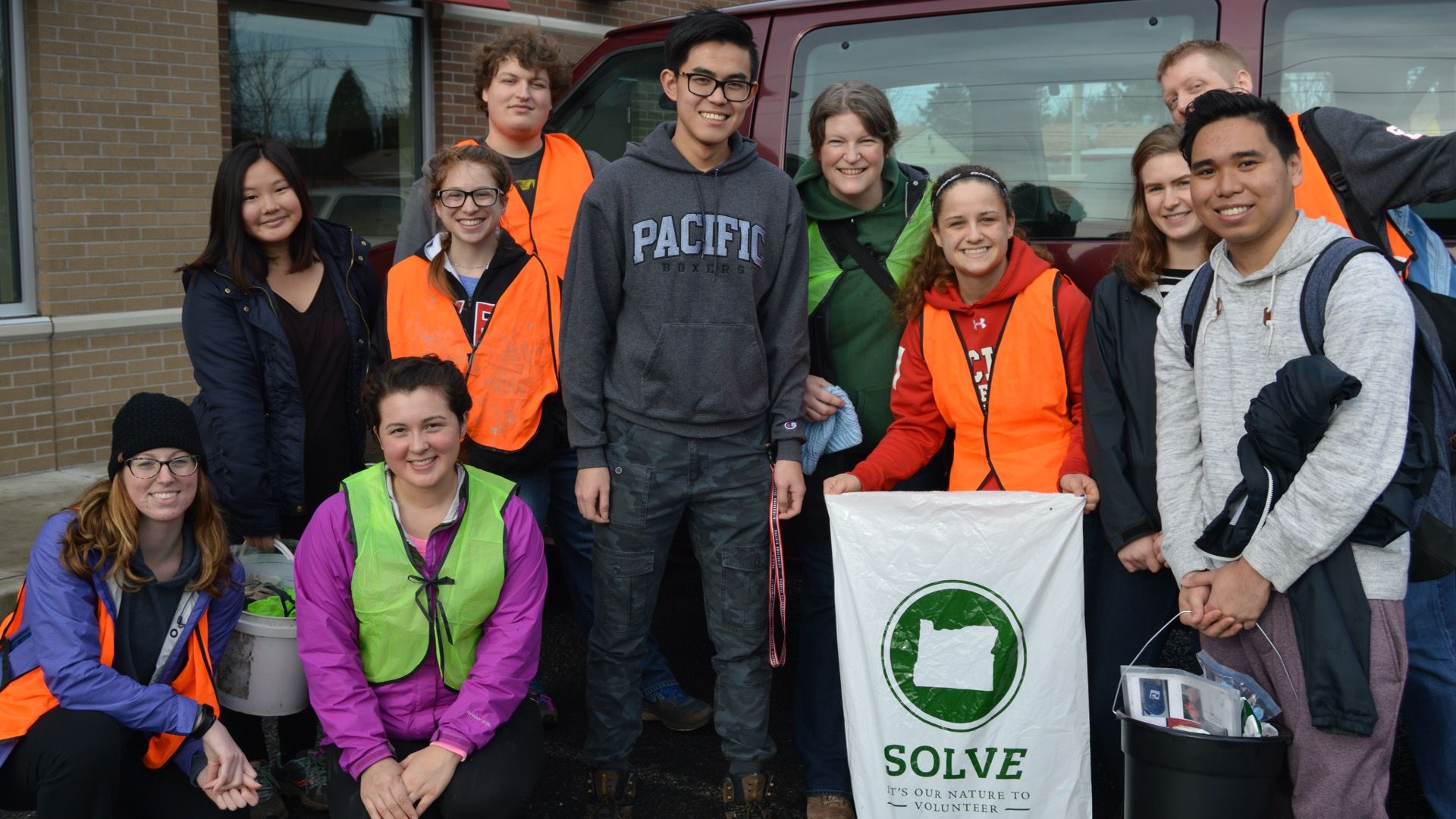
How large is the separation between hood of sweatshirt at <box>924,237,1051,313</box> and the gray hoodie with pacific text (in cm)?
36

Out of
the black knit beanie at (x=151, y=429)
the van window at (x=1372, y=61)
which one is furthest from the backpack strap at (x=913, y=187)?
the black knit beanie at (x=151, y=429)

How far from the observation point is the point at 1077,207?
3.79 metres

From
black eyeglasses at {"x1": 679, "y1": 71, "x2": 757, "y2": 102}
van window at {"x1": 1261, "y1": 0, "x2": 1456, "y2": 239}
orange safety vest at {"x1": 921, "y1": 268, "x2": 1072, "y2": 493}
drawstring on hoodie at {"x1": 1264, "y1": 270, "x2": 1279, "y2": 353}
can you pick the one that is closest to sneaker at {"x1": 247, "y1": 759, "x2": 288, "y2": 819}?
orange safety vest at {"x1": 921, "y1": 268, "x2": 1072, "y2": 493}

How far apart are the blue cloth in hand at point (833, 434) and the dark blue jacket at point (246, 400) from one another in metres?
1.38

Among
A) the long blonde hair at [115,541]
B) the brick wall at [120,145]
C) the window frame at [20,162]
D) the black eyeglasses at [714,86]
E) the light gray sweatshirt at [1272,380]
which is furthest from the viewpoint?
the brick wall at [120,145]

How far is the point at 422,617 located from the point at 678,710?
1241 mm

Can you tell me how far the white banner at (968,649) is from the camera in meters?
2.88

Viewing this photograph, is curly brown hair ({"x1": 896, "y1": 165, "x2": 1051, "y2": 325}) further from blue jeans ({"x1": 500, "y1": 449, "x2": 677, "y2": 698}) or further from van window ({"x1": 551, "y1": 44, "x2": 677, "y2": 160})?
van window ({"x1": 551, "y1": 44, "x2": 677, "y2": 160})

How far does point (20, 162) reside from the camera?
6.37 metres

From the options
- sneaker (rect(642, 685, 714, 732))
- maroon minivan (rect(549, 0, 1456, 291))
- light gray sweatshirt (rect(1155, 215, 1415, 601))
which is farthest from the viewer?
sneaker (rect(642, 685, 714, 732))

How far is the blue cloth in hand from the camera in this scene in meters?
3.27

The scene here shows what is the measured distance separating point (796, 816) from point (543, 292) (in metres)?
1.58

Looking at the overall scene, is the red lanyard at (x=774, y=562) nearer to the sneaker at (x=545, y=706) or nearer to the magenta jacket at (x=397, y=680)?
the magenta jacket at (x=397, y=680)

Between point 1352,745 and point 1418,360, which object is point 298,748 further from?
point 1418,360
